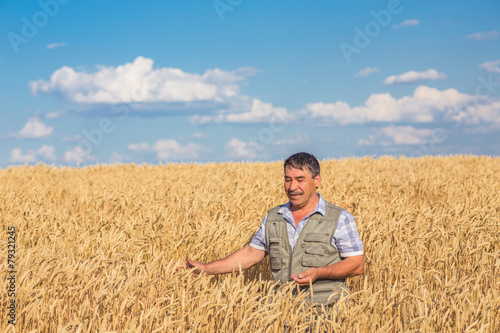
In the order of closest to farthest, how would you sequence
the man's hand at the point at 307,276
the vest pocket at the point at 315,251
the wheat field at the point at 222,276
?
the wheat field at the point at 222,276 < the man's hand at the point at 307,276 < the vest pocket at the point at 315,251

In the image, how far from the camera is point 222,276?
448 centimetres

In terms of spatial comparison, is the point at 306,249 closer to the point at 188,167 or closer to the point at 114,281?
the point at 114,281

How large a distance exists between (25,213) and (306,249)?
4.64 m

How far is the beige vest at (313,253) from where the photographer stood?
3.22 meters

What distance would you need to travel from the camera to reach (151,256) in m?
4.28

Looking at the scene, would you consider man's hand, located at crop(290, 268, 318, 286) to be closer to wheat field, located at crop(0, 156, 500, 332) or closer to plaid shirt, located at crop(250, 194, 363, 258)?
wheat field, located at crop(0, 156, 500, 332)

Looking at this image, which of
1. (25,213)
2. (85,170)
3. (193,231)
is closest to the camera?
(193,231)

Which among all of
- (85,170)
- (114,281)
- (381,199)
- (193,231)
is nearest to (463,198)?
(381,199)

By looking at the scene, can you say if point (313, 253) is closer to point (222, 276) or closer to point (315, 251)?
point (315, 251)

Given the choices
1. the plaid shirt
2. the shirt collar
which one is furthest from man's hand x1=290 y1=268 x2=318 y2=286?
the shirt collar

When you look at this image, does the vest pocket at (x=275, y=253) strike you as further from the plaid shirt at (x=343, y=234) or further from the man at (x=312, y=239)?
the plaid shirt at (x=343, y=234)

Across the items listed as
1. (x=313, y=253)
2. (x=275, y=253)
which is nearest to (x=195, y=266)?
(x=275, y=253)

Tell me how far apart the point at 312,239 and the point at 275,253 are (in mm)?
305

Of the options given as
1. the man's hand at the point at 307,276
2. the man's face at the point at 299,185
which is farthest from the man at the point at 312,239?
the man's hand at the point at 307,276
